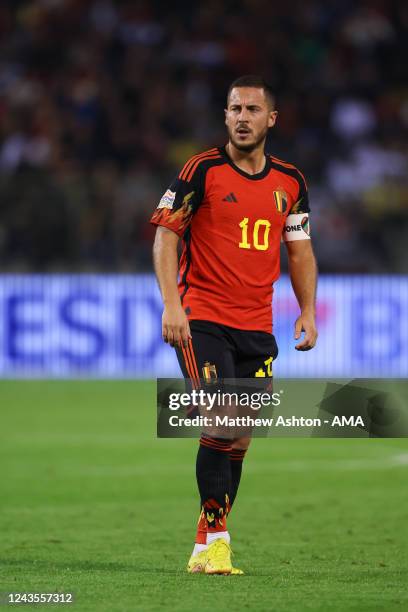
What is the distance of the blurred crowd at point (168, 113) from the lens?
18312mm

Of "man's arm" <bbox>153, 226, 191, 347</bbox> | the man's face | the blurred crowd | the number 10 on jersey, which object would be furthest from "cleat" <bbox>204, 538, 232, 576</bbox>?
the blurred crowd

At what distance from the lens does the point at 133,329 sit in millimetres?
17766

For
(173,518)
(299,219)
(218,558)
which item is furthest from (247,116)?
(173,518)

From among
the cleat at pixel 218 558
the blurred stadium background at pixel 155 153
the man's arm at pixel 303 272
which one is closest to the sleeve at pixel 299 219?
the man's arm at pixel 303 272

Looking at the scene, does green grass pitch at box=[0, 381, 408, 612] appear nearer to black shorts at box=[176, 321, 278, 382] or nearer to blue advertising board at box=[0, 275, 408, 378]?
black shorts at box=[176, 321, 278, 382]

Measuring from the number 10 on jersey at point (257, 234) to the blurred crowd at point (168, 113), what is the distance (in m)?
11.5

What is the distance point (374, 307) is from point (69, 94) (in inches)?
242

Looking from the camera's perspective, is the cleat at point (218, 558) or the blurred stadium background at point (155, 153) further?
the blurred stadium background at point (155, 153)

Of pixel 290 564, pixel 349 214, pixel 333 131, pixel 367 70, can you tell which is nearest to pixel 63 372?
pixel 349 214

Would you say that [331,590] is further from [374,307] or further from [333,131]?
[333,131]

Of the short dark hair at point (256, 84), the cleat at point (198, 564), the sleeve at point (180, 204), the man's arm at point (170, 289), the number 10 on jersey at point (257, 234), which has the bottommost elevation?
the cleat at point (198, 564)

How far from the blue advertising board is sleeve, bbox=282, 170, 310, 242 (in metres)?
10.9

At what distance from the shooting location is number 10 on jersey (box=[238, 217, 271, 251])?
6.41m

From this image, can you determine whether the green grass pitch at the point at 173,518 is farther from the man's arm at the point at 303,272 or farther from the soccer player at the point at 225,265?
the man's arm at the point at 303,272
